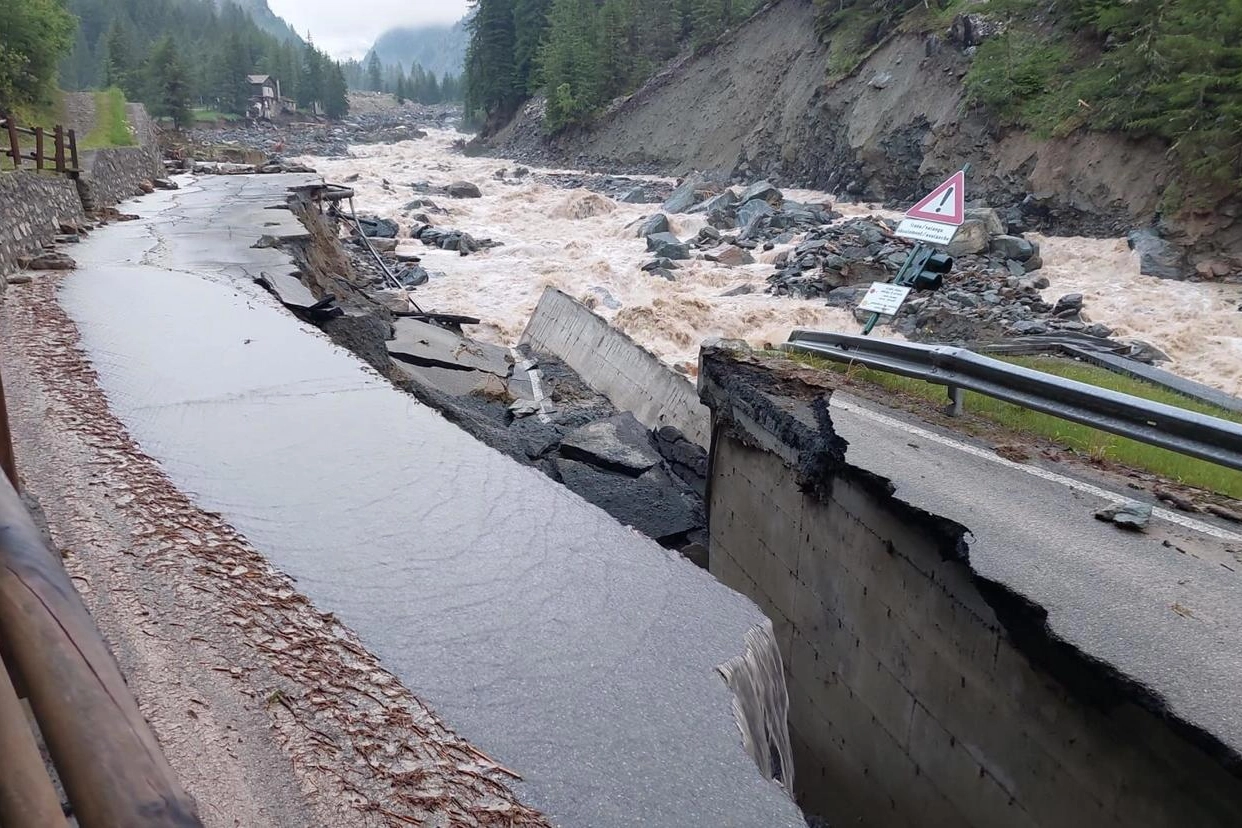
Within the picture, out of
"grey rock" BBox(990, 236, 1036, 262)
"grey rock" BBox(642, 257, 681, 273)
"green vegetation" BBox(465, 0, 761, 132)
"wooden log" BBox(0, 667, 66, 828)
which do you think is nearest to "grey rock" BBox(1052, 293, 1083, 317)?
"grey rock" BBox(990, 236, 1036, 262)

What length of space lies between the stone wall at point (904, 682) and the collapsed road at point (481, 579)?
136 centimetres

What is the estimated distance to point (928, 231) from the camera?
303 inches

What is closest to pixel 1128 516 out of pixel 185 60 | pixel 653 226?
pixel 653 226

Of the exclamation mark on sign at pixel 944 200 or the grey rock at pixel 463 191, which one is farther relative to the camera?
the grey rock at pixel 463 191

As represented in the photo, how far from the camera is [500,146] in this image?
6838 cm

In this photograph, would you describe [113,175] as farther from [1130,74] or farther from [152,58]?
[152,58]

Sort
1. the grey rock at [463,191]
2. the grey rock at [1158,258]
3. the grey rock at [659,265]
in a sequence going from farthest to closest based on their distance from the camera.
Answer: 1. the grey rock at [463,191]
2. the grey rock at [659,265]
3. the grey rock at [1158,258]

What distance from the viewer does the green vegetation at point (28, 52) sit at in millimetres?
24141

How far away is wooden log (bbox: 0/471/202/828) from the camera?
3.19 feet

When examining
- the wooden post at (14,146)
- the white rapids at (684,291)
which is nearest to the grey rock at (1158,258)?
the white rapids at (684,291)

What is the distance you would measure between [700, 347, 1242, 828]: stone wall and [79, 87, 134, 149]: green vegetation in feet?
66.9

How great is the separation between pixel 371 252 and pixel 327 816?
19.9 meters

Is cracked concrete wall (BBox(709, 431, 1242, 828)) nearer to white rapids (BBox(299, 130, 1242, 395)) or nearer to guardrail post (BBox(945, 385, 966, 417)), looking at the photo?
guardrail post (BBox(945, 385, 966, 417))

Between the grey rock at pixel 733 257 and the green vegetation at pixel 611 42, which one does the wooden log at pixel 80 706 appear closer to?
the grey rock at pixel 733 257
